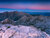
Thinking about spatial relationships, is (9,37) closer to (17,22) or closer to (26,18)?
(17,22)

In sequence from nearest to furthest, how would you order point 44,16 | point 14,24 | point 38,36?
point 38,36, point 14,24, point 44,16

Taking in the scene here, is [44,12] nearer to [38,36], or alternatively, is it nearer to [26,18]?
[26,18]

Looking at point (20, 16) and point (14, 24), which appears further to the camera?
point (20, 16)

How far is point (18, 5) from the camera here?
1733 mm

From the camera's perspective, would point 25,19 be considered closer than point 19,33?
No

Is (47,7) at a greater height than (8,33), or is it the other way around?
(47,7)

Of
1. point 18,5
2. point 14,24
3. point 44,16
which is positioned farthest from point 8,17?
point 44,16

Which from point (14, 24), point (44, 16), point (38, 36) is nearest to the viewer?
point (38, 36)

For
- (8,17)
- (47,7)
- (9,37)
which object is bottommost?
(9,37)

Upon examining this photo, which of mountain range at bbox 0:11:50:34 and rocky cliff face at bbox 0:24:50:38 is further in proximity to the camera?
mountain range at bbox 0:11:50:34

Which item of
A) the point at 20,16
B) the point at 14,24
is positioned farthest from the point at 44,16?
the point at 14,24

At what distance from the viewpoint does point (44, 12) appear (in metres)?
1.73

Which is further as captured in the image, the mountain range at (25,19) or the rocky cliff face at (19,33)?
the mountain range at (25,19)

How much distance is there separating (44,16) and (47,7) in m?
0.18
